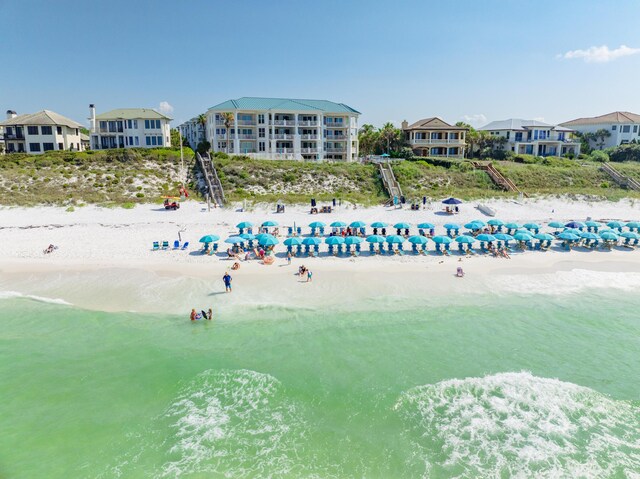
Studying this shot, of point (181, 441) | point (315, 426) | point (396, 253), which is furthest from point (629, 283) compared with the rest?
point (181, 441)

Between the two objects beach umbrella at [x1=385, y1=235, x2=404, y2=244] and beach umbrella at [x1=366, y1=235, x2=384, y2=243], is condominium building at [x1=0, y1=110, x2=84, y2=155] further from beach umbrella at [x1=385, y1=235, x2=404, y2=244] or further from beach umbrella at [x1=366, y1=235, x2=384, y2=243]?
beach umbrella at [x1=385, y1=235, x2=404, y2=244]

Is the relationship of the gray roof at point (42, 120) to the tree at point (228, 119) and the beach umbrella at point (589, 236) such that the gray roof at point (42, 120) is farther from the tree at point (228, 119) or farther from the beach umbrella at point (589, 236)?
the beach umbrella at point (589, 236)

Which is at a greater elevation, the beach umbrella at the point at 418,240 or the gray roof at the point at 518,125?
the gray roof at the point at 518,125

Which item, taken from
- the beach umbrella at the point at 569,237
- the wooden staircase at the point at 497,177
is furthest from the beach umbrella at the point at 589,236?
the wooden staircase at the point at 497,177

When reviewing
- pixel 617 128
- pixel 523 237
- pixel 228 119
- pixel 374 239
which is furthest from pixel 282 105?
pixel 617 128

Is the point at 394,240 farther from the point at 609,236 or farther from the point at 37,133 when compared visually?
the point at 37,133

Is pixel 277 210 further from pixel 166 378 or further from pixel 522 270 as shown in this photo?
pixel 166 378

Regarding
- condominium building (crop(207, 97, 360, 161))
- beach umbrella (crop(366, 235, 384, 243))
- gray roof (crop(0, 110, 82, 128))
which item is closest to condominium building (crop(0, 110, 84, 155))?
gray roof (crop(0, 110, 82, 128))
